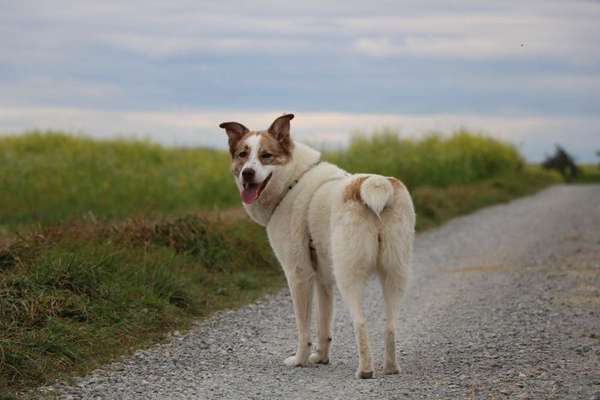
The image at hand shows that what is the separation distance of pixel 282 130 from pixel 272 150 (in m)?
0.20

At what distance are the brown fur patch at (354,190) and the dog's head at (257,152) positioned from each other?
747mm

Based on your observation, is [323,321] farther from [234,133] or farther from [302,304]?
[234,133]

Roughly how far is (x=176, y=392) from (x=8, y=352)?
53.2 inches

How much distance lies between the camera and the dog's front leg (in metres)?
7.12

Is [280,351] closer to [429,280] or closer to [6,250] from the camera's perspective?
[6,250]

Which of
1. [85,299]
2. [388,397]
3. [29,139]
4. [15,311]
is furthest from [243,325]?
[29,139]

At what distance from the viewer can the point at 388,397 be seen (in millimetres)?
6008

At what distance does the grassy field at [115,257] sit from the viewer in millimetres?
7250

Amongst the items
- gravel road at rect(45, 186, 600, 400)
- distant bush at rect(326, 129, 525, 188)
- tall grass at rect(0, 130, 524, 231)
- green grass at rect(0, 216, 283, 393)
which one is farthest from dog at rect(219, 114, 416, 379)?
distant bush at rect(326, 129, 525, 188)

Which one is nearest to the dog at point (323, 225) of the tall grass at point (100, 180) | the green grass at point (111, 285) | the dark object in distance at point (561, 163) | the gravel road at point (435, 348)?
the gravel road at point (435, 348)

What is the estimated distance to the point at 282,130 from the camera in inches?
280

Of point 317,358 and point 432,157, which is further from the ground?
point 432,157

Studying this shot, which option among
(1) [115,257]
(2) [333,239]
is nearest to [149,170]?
(1) [115,257]

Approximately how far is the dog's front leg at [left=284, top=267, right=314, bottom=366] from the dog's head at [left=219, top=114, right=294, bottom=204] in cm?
76
